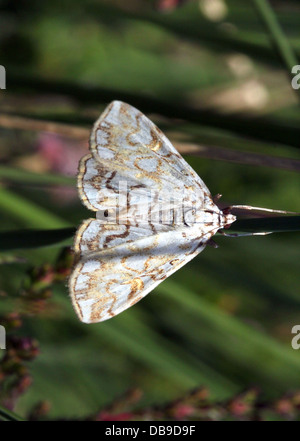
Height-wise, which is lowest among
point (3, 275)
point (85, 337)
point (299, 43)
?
point (85, 337)

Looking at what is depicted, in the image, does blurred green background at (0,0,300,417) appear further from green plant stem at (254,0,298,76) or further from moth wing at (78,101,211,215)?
moth wing at (78,101,211,215)

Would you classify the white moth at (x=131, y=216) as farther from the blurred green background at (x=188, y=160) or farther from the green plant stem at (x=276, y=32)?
the green plant stem at (x=276, y=32)

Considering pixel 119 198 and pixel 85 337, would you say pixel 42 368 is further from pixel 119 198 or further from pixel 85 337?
pixel 119 198

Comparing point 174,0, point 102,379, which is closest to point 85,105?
point 174,0

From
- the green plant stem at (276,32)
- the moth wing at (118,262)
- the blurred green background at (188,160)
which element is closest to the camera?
the moth wing at (118,262)

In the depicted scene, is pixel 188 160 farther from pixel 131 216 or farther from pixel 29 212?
pixel 131 216

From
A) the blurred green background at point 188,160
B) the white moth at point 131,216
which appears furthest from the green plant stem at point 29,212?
the white moth at point 131,216

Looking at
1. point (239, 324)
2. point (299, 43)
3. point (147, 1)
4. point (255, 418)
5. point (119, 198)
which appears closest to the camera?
point (119, 198)
